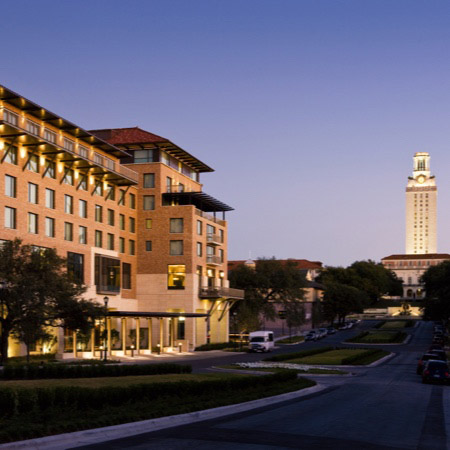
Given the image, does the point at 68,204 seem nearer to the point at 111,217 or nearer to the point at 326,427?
the point at 111,217

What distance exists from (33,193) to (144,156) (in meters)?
26.7

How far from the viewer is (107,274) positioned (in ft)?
247

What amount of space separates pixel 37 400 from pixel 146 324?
67.5m

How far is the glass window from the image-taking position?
63.9 meters

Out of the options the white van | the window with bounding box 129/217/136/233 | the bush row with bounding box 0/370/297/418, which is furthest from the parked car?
the window with bounding box 129/217/136/233

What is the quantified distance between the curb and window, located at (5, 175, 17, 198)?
126ft

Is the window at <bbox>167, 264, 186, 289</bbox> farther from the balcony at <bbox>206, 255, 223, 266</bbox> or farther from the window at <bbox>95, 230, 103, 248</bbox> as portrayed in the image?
the window at <bbox>95, 230, 103, 248</bbox>

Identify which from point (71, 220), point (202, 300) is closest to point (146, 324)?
point (202, 300)

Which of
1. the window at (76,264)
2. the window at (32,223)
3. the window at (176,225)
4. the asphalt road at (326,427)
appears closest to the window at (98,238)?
the window at (76,264)

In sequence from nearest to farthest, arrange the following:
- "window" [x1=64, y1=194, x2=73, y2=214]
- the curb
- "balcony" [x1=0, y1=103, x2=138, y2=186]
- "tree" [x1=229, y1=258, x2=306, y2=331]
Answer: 1. the curb
2. "balcony" [x1=0, y1=103, x2=138, y2=186]
3. "window" [x1=64, y1=194, x2=73, y2=214]
4. "tree" [x1=229, y1=258, x2=306, y2=331]

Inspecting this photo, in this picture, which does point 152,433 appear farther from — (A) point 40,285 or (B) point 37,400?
(A) point 40,285

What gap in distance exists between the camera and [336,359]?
61188 mm

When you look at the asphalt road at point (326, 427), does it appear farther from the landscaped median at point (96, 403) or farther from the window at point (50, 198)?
the window at point (50, 198)

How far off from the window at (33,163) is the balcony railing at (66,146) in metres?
2.04
